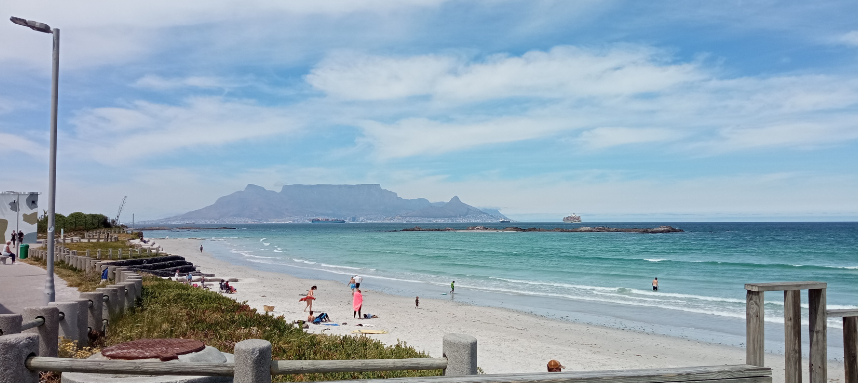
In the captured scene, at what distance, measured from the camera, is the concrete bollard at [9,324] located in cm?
545

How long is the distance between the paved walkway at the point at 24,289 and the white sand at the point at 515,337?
7.76m

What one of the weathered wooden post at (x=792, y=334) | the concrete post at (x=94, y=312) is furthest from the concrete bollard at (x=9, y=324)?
the weathered wooden post at (x=792, y=334)

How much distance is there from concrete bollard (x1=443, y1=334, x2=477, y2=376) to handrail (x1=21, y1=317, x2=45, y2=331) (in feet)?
16.1

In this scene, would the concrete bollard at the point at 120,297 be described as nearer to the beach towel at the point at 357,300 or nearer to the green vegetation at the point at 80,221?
the beach towel at the point at 357,300

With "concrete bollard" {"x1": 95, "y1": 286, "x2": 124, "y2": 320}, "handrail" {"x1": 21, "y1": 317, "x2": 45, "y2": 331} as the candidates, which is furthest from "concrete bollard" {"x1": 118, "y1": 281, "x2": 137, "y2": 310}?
"handrail" {"x1": 21, "y1": 317, "x2": 45, "y2": 331}

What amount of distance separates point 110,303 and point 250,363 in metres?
8.08

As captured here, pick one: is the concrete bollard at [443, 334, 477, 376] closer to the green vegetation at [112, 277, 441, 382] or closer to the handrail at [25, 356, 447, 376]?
the handrail at [25, 356, 447, 376]

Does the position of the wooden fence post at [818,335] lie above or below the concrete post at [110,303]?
above

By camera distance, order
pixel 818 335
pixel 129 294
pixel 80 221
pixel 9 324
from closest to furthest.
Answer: pixel 818 335
pixel 9 324
pixel 129 294
pixel 80 221

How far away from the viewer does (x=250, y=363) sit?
400 centimetres

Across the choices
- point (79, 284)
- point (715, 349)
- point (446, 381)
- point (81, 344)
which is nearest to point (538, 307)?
point (715, 349)

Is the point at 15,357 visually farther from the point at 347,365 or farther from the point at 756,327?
the point at 756,327

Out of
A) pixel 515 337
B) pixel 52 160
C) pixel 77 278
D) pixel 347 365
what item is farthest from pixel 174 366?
pixel 77 278

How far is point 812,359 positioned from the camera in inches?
192
